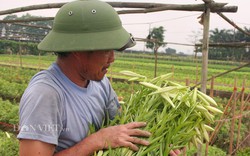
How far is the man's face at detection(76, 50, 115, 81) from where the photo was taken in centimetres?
143

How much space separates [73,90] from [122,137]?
0.32m

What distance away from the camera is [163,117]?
1.58 meters

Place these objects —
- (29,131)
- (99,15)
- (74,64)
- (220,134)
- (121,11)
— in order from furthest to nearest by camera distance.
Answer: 1. (220,134)
2. (121,11)
3. (74,64)
4. (99,15)
5. (29,131)

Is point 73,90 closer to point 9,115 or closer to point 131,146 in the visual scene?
point 131,146

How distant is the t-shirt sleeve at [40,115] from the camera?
1273mm

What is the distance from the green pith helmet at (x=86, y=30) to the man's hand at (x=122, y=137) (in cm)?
36

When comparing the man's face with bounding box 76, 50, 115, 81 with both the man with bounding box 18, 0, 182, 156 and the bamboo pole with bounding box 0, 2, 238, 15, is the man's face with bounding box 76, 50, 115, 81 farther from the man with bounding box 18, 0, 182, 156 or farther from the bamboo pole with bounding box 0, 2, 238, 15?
the bamboo pole with bounding box 0, 2, 238, 15

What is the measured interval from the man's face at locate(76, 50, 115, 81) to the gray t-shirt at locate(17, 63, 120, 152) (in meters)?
0.10

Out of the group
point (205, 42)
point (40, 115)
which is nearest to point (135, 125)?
point (40, 115)

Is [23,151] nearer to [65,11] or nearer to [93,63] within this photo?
[93,63]

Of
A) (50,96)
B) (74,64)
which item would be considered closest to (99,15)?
(74,64)

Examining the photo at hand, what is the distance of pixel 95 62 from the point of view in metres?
1.44

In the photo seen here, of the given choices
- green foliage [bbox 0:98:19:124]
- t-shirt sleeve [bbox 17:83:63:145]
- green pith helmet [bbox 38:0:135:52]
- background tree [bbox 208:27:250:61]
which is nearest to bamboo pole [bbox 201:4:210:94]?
green pith helmet [bbox 38:0:135:52]

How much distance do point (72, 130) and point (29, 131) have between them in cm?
22
